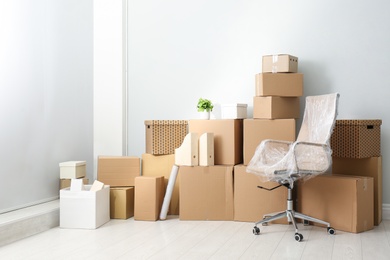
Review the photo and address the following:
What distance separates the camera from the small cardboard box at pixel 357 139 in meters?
3.87

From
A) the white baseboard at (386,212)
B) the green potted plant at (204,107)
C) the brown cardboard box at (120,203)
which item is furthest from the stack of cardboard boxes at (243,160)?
the white baseboard at (386,212)

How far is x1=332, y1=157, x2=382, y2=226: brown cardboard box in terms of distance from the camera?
3.93 metres

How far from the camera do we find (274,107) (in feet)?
13.1

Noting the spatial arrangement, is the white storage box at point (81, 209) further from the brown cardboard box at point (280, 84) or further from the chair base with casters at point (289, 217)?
the brown cardboard box at point (280, 84)

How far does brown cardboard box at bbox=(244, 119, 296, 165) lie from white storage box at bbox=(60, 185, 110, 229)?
129 centimetres

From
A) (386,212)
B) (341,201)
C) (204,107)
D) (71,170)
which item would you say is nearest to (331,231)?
(341,201)

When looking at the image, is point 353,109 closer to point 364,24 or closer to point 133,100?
point 364,24

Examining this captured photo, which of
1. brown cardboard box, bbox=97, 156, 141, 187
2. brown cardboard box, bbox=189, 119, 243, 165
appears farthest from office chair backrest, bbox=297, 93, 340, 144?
brown cardboard box, bbox=97, 156, 141, 187

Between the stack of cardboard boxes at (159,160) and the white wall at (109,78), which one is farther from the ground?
the white wall at (109,78)

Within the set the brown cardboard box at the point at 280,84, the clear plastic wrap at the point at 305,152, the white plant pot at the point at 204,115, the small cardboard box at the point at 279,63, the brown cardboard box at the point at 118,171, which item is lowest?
the brown cardboard box at the point at 118,171

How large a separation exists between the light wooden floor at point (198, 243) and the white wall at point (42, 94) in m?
0.54

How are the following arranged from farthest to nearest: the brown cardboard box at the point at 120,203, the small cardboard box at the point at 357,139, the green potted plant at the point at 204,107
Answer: the green potted plant at the point at 204,107 < the brown cardboard box at the point at 120,203 < the small cardboard box at the point at 357,139

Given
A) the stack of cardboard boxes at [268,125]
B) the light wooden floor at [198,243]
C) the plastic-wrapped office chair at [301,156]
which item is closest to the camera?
the light wooden floor at [198,243]

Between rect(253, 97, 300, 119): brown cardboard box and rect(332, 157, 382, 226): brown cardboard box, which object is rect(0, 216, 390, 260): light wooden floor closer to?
rect(332, 157, 382, 226): brown cardboard box
